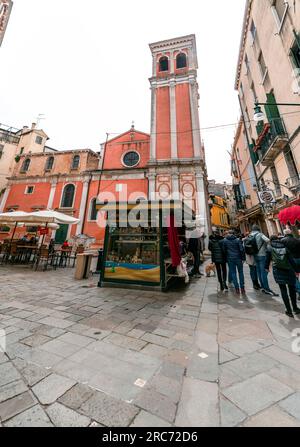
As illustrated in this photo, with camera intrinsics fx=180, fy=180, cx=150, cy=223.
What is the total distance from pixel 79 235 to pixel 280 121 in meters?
17.3

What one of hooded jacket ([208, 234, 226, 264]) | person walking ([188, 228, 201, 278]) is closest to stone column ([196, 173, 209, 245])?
person walking ([188, 228, 201, 278])

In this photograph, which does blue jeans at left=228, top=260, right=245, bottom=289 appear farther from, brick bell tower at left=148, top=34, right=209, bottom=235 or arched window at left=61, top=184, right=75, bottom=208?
arched window at left=61, top=184, right=75, bottom=208

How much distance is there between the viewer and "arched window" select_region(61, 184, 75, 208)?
1970 centimetres

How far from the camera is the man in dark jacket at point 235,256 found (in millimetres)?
5117

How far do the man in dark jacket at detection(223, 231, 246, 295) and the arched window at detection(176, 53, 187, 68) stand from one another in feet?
75.2

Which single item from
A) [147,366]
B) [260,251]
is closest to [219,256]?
[260,251]

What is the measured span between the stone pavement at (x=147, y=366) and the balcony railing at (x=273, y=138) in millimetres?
9385

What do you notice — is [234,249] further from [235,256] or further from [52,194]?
[52,194]

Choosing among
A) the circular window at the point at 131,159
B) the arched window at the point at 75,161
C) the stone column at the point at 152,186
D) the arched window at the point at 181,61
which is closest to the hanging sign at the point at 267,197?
the stone column at the point at 152,186

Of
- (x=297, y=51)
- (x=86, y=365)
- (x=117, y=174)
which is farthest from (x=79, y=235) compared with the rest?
(x=297, y=51)

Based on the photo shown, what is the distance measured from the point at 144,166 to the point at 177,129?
4.81m

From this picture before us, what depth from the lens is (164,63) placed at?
20.6m

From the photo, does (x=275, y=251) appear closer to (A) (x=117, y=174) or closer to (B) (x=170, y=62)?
(A) (x=117, y=174)

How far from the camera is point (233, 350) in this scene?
245 centimetres
